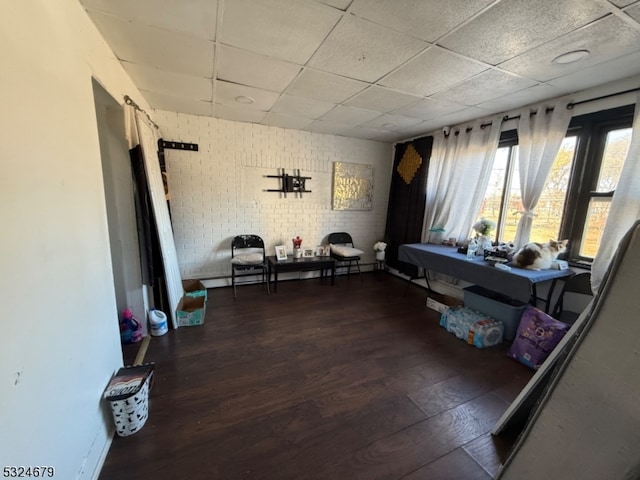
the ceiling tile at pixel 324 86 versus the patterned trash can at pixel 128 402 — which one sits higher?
the ceiling tile at pixel 324 86

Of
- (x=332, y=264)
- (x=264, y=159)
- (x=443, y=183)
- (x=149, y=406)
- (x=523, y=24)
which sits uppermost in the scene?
(x=523, y=24)

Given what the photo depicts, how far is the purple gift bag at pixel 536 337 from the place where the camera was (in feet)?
6.51

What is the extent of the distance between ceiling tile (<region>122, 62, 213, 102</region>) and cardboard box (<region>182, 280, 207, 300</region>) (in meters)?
2.27

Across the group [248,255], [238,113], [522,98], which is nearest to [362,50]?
[522,98]

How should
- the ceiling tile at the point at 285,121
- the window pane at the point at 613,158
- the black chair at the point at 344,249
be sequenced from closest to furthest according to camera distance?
1. the window pane at the point at 613,158
2. the ceiling tile at the point at 285,121
3. the black chair at the point at 344,249

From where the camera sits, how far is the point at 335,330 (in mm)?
2625

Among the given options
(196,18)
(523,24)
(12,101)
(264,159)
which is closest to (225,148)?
(264,159)

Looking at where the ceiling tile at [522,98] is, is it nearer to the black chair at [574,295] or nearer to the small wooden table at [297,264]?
the black chair at [574,295]

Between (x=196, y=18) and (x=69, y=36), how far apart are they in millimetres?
651

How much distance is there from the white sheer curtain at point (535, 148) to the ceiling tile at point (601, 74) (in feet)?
0.80

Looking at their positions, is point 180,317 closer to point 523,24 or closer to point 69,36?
point 69,36

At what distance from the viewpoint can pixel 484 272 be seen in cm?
247

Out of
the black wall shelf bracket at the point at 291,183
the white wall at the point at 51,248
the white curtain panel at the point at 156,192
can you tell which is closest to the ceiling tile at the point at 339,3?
the white wall at the point at 51,248

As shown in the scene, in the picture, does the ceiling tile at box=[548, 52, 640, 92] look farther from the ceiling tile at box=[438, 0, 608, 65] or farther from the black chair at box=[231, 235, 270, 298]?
the black chair at box=[231, 235, 270, 298]
